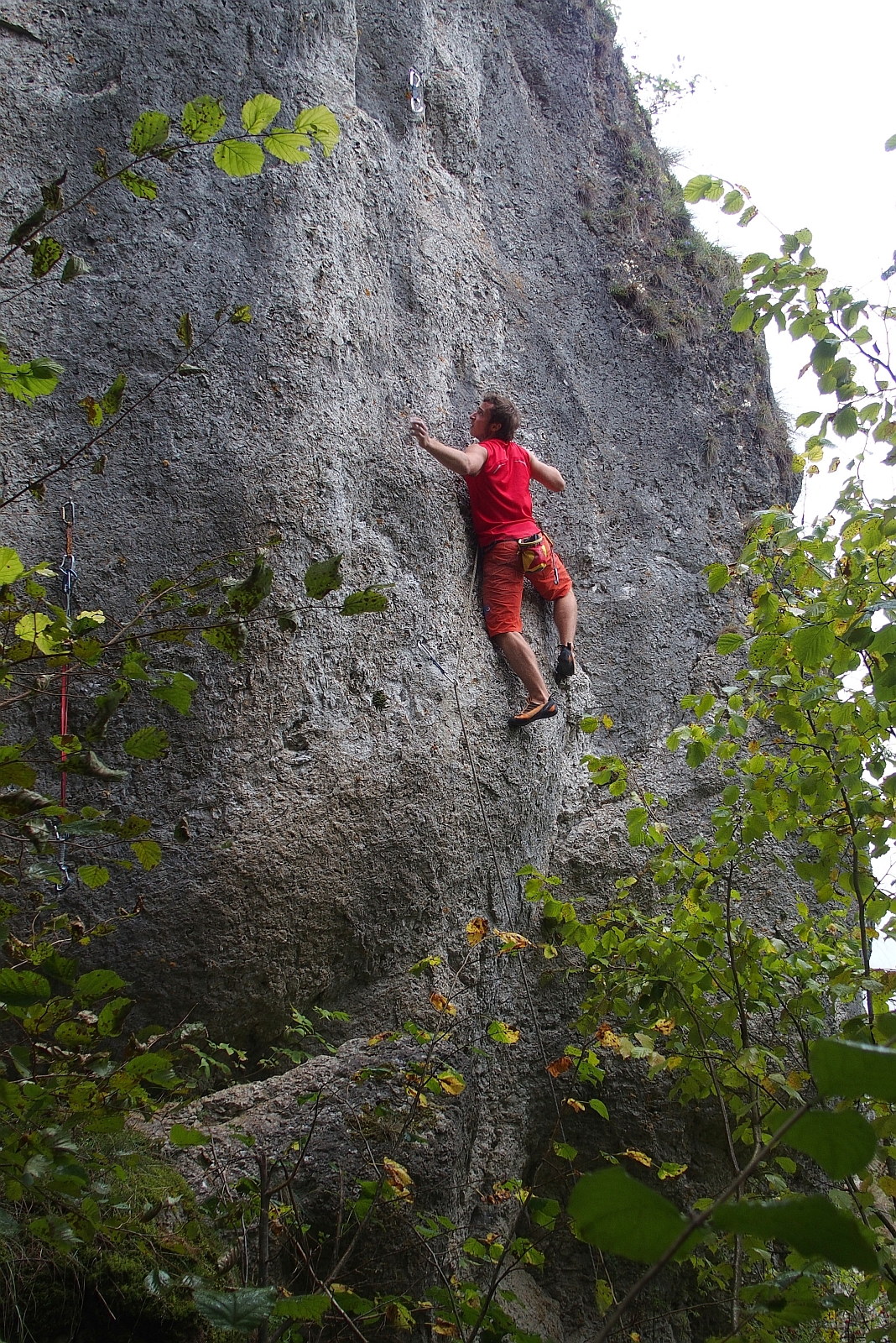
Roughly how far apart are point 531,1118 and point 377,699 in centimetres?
243

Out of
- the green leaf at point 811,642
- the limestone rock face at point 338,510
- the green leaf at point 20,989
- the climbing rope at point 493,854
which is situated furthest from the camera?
the climbing rope at point 493,854

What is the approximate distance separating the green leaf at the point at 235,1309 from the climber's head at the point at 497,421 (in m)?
4.06

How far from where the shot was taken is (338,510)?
3969 millimetres

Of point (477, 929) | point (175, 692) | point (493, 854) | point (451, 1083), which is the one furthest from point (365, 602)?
point (493, 854)

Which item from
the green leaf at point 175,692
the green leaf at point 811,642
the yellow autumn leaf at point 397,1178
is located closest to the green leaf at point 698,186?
the green leaf at point 811,642

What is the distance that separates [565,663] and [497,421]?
4.57ft

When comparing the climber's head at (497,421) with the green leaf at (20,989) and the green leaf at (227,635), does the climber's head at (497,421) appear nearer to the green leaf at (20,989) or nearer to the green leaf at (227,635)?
the green leaf at (227,635)

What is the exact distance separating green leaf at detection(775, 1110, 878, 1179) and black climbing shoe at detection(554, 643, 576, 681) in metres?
4.30

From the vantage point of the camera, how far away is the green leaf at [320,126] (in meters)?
1.69

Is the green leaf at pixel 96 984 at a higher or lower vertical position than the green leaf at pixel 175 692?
lower

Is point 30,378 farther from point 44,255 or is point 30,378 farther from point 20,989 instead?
point 20,989

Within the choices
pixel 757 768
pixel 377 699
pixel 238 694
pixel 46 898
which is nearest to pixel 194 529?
pixel 238 694

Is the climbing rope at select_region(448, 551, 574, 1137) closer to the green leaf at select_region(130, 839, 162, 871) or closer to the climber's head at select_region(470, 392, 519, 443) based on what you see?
the climber's head at select_region(470, 392, 519, 443)

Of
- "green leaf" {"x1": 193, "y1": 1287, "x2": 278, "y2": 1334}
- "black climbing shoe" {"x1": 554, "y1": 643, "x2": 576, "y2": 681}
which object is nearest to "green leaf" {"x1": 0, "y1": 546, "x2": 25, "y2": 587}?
"green leaf" {"x1": 193, "y1": 1287, "x2": 278, "y2": 1334}
